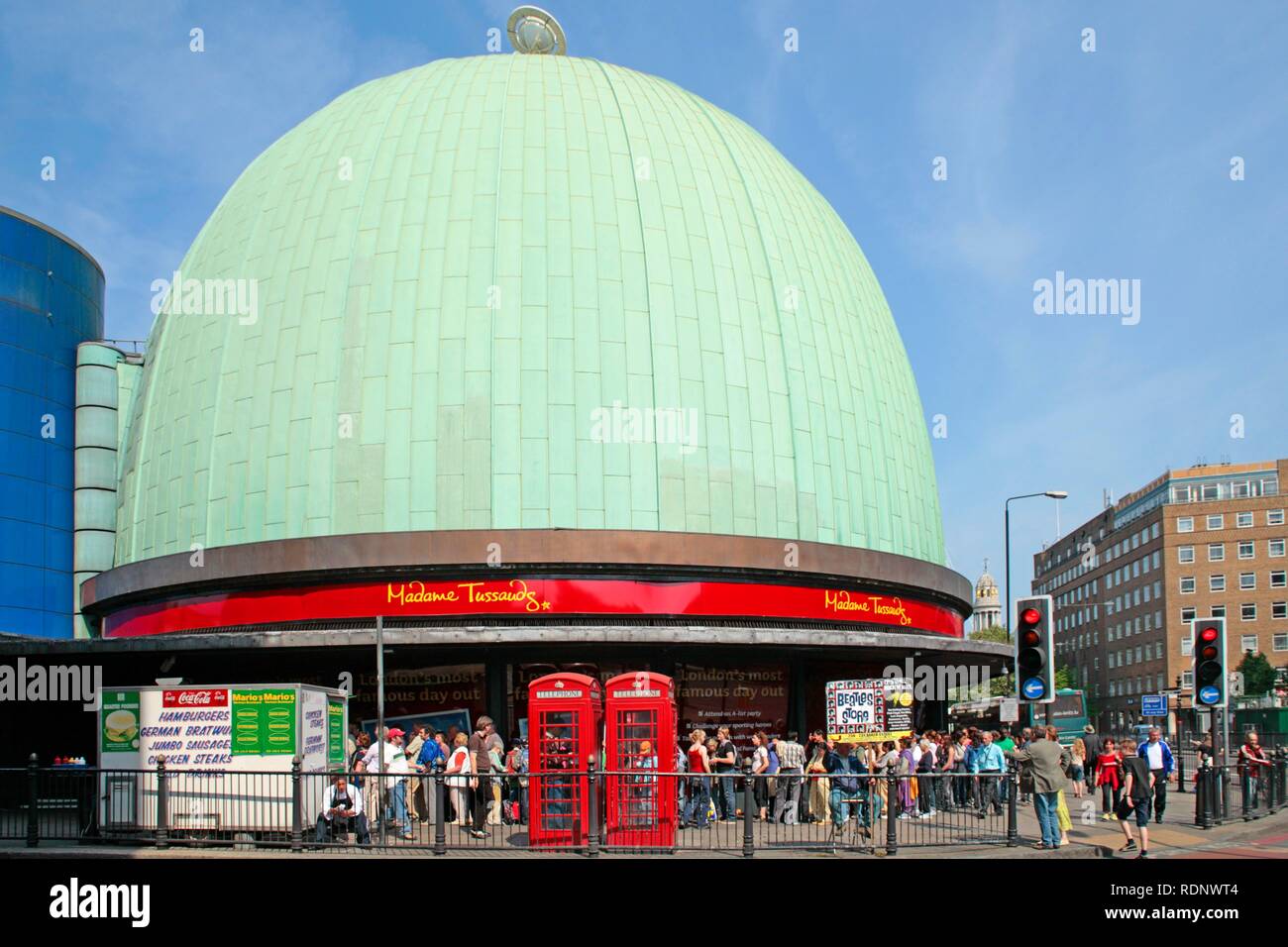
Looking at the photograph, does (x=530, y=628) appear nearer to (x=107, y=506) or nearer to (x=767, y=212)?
(x=767, y=212)

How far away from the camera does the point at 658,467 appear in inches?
1119

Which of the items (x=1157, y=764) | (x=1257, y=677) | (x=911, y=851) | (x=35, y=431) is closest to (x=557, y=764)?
(x=911, y=851)

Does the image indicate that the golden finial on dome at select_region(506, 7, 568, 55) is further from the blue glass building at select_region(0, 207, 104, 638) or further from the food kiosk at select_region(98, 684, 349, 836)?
the food kiosk at select_region(98, 684, 349, 836)

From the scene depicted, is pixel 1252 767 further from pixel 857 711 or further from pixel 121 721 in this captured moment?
pixel 121 721

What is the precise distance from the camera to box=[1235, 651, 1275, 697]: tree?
8800 cm

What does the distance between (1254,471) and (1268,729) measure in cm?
6316

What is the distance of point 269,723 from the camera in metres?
19.2

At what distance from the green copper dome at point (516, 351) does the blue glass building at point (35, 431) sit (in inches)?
138

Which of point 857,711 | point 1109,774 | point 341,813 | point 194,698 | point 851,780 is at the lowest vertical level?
point 1109,774

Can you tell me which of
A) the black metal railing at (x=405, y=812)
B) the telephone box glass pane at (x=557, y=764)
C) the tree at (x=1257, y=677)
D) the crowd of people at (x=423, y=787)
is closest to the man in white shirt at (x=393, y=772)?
the crowd of people at (x=423, y=787)

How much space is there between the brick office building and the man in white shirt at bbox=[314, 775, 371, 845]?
83.2m

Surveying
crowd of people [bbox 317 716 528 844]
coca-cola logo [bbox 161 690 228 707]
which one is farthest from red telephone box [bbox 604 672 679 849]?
coca-cola logo [bbox 161 690 228 707]

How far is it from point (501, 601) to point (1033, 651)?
41.2 ft
